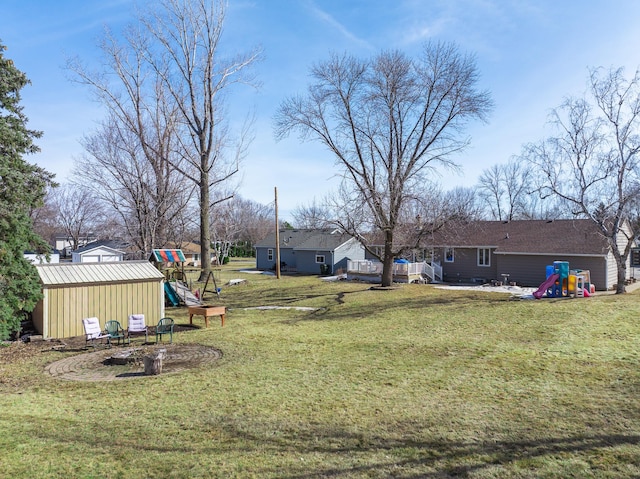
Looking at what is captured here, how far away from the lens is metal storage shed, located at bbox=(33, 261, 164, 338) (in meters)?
14.6

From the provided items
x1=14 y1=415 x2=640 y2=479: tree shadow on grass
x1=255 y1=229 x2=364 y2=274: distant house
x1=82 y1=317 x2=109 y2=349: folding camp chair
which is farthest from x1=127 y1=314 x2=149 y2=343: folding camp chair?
x1=255 y1=229 x2=364 y2=274: distant house

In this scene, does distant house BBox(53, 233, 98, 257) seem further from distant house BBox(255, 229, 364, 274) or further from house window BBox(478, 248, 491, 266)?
house window BBox(478, 248, 491, 266)

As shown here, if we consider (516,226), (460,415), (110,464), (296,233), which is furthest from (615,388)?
(296,233)

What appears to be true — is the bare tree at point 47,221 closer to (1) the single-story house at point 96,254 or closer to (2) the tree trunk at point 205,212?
(1) the single-story house at point 96,254

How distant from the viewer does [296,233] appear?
47.0m

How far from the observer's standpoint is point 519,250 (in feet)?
92.3

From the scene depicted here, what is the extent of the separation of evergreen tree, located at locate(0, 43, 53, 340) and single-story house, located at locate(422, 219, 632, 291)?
19.3 m

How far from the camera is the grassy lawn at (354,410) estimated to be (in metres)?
5.70

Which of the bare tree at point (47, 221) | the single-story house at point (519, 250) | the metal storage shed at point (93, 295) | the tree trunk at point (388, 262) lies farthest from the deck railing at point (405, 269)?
the bare tree at point (47, 221)

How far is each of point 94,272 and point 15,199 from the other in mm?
4116

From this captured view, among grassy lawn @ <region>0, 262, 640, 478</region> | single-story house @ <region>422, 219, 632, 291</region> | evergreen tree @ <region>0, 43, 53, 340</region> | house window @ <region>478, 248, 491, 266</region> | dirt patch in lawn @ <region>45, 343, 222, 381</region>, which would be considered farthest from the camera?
house window @ <region>478, 248, 491, 266</region>

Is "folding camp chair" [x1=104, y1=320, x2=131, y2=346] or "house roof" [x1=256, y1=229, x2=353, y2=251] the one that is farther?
"house roof" [x1=256, y1=229, x2=353, y2=251]

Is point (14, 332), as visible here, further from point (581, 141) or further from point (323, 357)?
point (581, 141)

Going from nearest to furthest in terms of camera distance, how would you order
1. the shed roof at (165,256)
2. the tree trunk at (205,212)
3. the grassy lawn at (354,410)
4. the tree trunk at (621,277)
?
the grassy lawn at (354,410) → the tree trunk at (621,277) → the shed roof at (165,256) → the tree trunk at (205,212)
